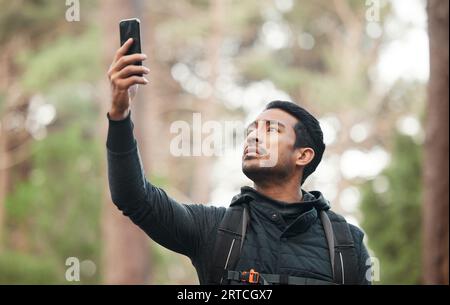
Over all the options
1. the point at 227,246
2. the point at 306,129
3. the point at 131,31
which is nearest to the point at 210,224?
the point at 227,246

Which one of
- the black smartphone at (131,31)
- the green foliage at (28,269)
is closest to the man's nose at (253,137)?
the black smartphone at (131,31)

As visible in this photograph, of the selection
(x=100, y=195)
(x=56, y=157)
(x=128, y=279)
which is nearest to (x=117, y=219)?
(x=128, y=279)

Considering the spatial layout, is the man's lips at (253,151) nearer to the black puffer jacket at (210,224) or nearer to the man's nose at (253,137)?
the man's nose at (253,137)

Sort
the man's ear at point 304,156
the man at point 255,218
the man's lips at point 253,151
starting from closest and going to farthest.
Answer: the man at point 255,218, the man's lips at point 253,151, the man's ear at point 304,156

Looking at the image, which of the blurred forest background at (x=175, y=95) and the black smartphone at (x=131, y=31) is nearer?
the black smartphone at (x=131, y=31)

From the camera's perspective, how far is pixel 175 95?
70.0 feet

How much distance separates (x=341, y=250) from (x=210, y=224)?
1.81 ft

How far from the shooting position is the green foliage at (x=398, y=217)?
9.74 meters

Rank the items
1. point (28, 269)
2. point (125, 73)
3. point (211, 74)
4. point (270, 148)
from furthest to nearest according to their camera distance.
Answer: point (211, 74) → point (28, 269) → point (270, 148) → point (125, 73)

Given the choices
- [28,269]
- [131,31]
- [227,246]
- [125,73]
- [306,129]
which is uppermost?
[131,31]

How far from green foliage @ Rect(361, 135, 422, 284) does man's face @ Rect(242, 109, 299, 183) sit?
22.2ft

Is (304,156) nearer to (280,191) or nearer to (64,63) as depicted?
(280,191)

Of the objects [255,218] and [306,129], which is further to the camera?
[306,129]
